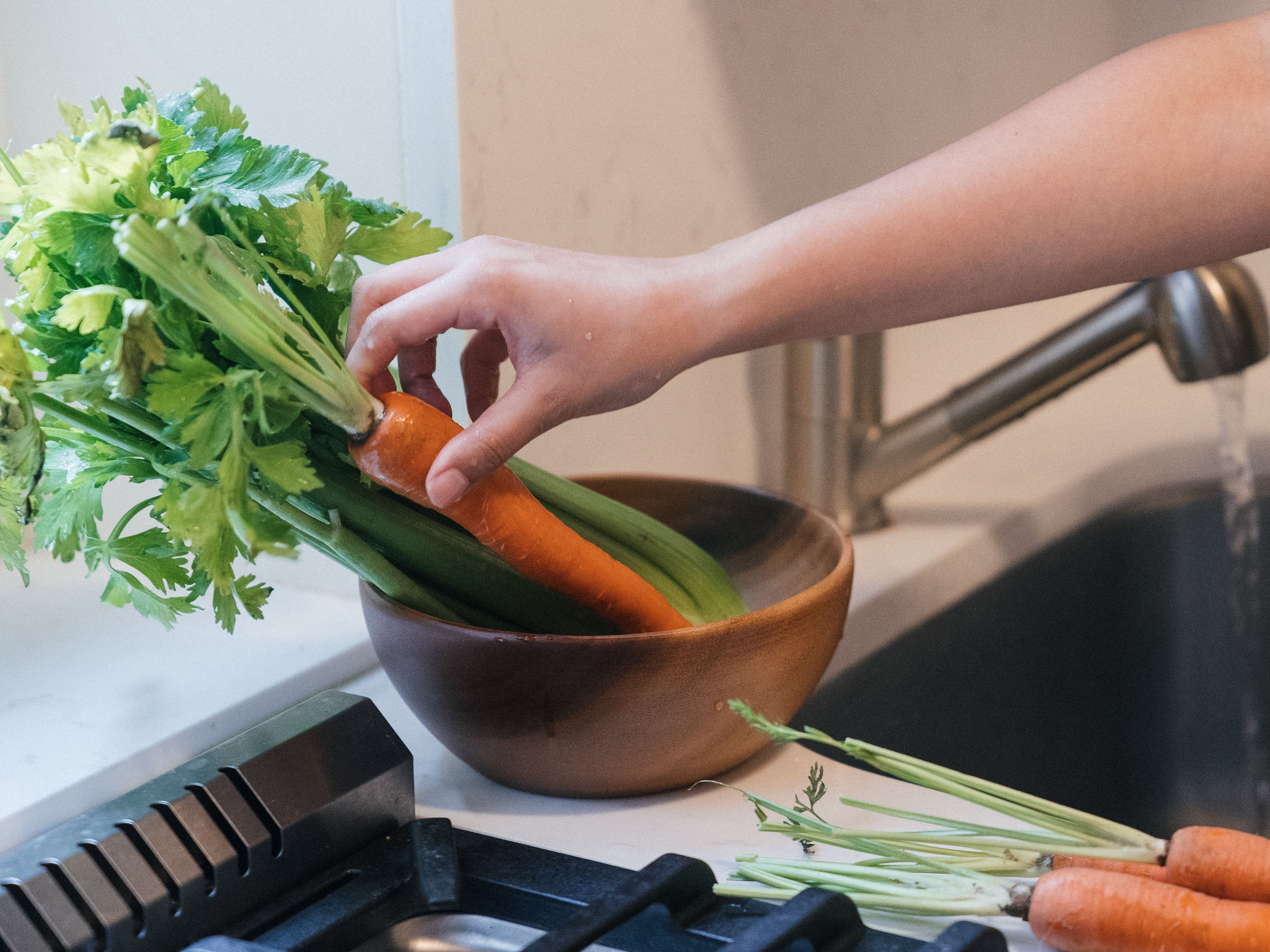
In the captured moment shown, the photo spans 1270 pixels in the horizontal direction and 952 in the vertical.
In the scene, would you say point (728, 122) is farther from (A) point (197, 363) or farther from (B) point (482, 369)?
(A) point (197, 363)

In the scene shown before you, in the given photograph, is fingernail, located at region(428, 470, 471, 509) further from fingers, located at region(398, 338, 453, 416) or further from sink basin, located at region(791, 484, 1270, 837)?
sink basin, located at region(791, 484, 1270, 837)

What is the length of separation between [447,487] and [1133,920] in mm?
409

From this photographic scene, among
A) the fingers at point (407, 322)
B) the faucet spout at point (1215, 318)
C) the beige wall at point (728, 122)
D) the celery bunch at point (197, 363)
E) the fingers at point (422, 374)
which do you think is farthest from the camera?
the faucet spout at point (1215, 318)

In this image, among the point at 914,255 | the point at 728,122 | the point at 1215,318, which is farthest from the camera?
the point at 728,122

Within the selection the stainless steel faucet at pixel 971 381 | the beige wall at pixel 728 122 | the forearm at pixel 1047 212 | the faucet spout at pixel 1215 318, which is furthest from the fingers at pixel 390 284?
the faucet spout at pixel 1215 318

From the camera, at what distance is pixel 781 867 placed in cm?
64

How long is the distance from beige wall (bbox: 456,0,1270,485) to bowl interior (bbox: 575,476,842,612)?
16 centimetres

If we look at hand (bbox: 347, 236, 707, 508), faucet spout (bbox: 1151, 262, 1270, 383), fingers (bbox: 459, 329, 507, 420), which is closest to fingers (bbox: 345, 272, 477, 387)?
hand (bbox: 347, 236, 707, 508)

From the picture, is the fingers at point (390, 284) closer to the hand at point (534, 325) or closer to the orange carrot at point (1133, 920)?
the hand at point (534, 325)

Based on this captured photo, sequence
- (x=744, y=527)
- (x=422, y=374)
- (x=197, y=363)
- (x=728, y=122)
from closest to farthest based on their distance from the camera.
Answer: (x=197, y=363)
(x=422, y=374)
(x=744, y=527)
(x=728, y=122)

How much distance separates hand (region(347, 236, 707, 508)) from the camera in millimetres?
668

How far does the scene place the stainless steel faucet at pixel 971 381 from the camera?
3.89ft

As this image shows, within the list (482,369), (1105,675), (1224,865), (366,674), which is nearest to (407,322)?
(482,369)

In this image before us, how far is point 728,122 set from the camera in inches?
51.1
